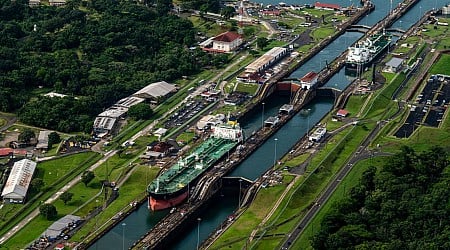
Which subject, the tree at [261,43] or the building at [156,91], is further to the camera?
the tree at [261,43]

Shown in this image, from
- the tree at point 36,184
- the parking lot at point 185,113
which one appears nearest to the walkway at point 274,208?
the parking lot at point 185,113

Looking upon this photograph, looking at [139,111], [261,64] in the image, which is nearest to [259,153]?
[139,111]

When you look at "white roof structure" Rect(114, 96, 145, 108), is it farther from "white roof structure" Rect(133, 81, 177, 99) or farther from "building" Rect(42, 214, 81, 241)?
"building" Rect(42, 214, 81, 241)

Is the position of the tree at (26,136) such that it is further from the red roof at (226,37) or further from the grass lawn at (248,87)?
the red roof at (226,37)

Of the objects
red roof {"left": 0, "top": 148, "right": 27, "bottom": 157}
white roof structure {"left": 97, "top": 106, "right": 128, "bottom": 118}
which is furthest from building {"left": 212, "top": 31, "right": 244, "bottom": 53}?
red roof {"left": 0, "top": 148, "right": 27, "bottom": 157}

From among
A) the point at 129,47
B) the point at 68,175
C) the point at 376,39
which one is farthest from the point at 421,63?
the point at 68,175

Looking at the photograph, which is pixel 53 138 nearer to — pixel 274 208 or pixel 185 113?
pixel 185 113
